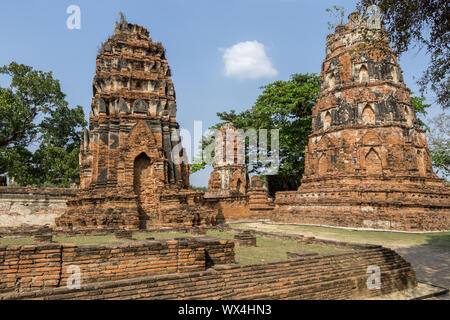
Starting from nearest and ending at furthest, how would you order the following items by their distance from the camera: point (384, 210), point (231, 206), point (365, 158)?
point (384, 210) → point (365, 158) → point (231, 206)

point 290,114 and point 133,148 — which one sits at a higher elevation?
point 290,114

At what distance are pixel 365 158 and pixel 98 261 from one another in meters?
18.9

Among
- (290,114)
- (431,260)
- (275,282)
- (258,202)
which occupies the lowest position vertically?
(431,260)

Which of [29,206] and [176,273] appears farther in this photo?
[29,206]

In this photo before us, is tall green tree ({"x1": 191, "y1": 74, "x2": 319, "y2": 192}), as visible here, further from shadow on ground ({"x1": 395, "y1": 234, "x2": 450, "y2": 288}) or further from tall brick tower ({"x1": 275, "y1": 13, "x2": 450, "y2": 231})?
shadow on ground ({"x1": 395, "y1": 234, "x2": 450, "y2": 288})

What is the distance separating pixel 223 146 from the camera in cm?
3212

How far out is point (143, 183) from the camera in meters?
14.7

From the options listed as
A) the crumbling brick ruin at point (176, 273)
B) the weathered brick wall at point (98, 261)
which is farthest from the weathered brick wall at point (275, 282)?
the weathered brick wall at point (98, 261)

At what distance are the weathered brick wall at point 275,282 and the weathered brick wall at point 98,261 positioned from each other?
1.10ft

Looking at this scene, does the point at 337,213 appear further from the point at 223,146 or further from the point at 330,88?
the point at 223,146

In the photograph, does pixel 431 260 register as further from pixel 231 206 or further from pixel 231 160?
pixel 231 160

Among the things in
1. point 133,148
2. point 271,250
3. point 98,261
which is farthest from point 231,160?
point 98,261

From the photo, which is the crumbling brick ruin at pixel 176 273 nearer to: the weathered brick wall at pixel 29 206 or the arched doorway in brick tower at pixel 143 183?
the arched doorway in brick tower at pixel 143 183

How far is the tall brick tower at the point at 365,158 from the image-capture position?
1781 centimetres
